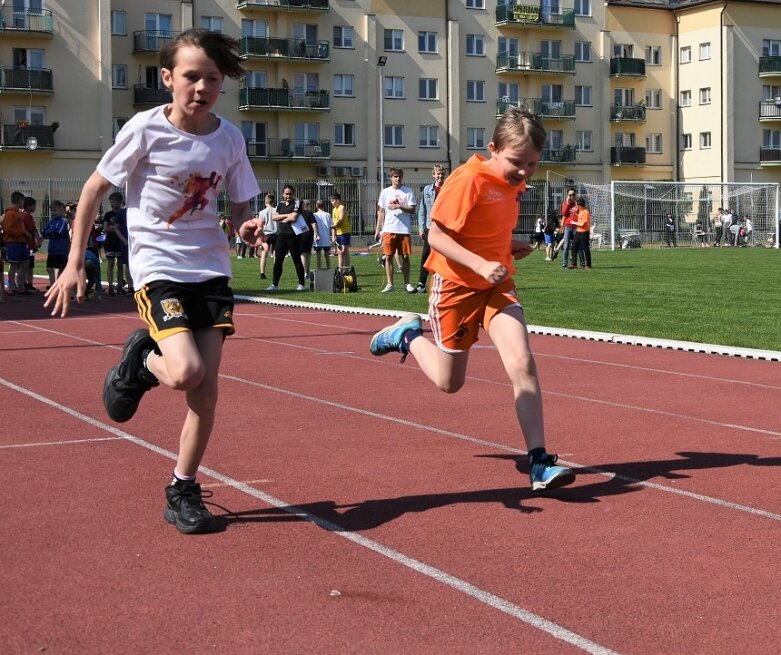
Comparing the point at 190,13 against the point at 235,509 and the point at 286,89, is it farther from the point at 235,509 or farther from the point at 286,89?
the point at 235,509

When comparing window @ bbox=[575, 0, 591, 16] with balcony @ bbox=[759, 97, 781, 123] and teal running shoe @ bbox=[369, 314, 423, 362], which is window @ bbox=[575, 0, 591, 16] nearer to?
balcony @ bbox=[759, 97, 781, 123]

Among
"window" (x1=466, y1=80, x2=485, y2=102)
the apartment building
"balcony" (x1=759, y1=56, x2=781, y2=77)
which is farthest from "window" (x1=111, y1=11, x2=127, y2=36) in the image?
"balcony" (x1=759, y1=56, x2=781, y2=77)

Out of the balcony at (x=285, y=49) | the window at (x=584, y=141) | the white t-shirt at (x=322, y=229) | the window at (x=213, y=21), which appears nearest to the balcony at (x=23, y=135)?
the window at (x=213, y=21)

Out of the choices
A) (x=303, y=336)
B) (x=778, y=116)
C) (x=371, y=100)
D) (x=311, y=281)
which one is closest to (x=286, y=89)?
(x=371, y=100)

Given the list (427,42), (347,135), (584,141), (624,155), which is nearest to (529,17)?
(427,42)

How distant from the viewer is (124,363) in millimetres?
5629

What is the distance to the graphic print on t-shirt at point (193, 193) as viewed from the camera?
18.0 ft

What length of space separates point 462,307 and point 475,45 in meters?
69.6

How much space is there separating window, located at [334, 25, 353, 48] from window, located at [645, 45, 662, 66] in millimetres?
19674

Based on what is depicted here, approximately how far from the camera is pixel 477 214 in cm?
649

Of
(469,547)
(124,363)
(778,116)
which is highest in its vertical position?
A: (778,116)

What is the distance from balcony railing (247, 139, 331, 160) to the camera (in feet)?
226

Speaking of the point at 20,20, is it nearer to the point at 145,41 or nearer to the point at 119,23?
Answer: the point at 119,23

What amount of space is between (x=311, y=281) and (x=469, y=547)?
60.6 feet
